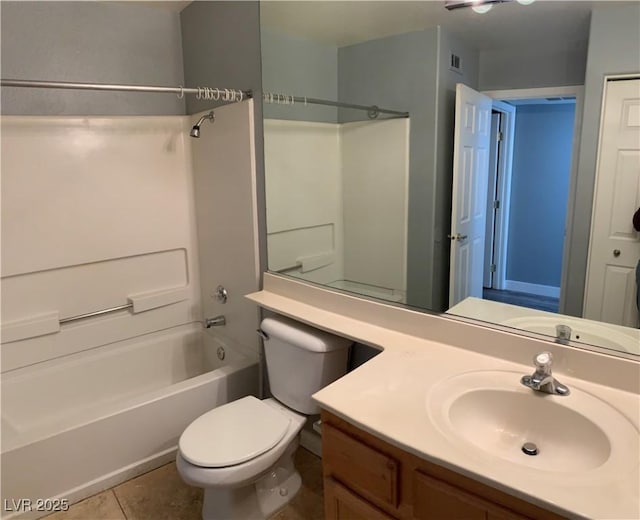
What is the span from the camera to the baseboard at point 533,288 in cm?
154

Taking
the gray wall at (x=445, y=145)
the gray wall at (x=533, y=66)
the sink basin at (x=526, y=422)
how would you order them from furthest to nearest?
1. the gray wall at (x=445, y=145)
2. the gray wall at (x=533, y=66)
3. the sink basin at (x=526, y=422)

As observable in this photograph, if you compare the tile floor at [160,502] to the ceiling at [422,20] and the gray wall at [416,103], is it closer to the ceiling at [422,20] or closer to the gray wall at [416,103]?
the gray wall at [416,103]

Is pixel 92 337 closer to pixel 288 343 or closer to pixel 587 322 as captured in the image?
pixel 288 343

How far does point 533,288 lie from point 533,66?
76cm

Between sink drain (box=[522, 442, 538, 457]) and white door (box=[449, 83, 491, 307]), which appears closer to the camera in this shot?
sink drain (box=[522, 442, 538, 457])

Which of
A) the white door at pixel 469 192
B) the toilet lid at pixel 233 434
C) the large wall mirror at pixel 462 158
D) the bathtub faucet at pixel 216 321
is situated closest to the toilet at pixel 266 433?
the toilet lid at pixel 233 434

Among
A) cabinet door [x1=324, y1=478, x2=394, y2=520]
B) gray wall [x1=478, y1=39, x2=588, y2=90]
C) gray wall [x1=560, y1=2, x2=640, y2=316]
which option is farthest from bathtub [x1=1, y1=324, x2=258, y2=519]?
gray wall [x1=478, y1=39, x2=588, y2=90]

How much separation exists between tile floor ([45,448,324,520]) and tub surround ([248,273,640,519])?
828mm

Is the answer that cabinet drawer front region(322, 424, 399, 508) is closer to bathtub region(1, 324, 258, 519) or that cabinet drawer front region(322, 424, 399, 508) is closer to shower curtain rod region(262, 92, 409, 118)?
bathtub region(1, 324, 258, 519)

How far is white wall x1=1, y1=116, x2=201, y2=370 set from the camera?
2.26 meters

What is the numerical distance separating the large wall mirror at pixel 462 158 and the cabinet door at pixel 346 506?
0.69 m

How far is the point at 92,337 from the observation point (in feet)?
8.38

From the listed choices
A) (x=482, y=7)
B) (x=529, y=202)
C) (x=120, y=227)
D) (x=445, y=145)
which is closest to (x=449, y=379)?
(x=529, y=202)

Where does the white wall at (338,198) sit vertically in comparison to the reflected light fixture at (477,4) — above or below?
below
